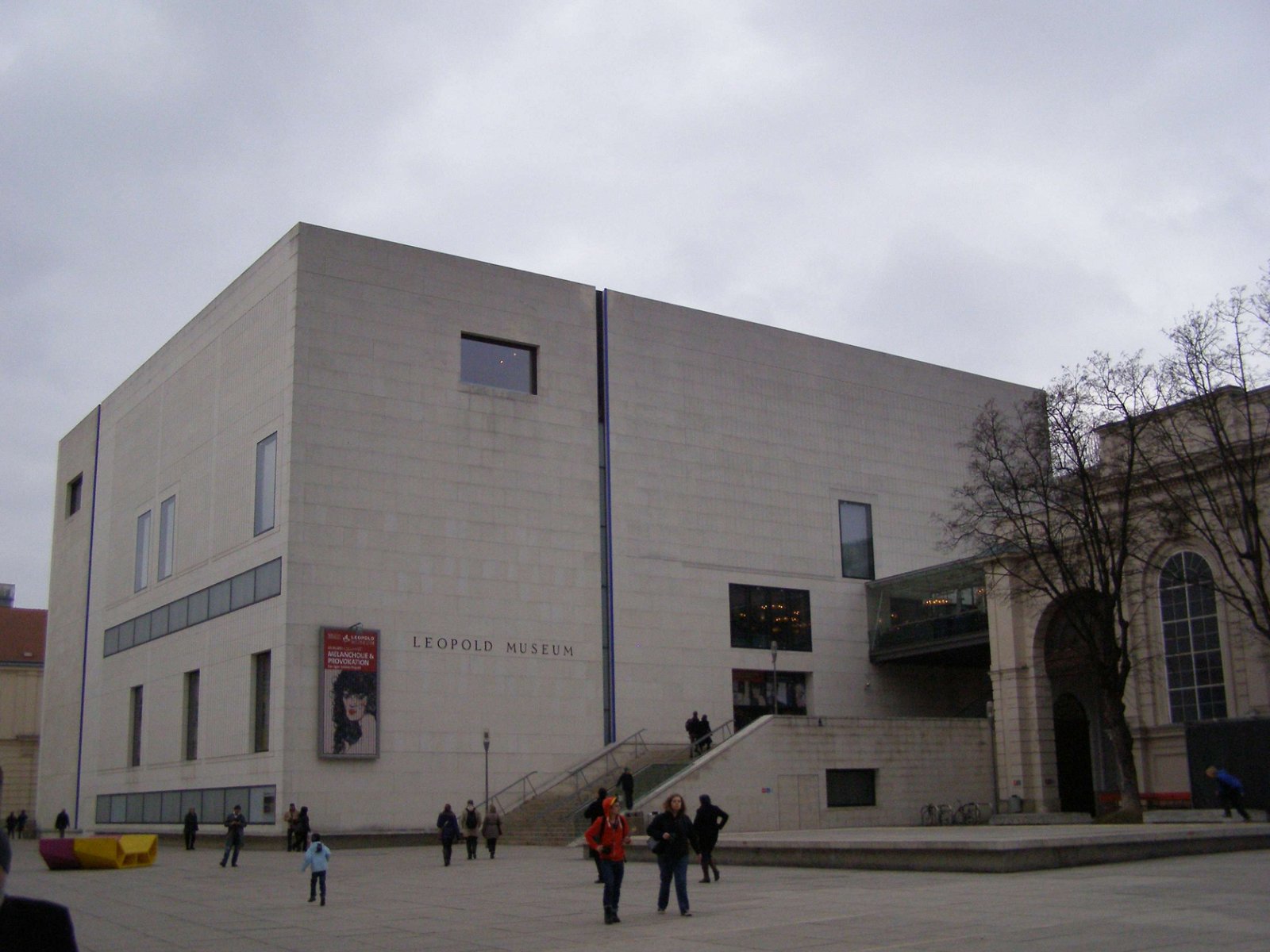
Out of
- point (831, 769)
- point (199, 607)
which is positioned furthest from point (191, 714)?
point (831, 769)

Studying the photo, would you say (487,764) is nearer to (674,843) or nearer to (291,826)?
(291,826)

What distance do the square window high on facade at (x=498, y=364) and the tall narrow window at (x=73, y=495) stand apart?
30.9 m

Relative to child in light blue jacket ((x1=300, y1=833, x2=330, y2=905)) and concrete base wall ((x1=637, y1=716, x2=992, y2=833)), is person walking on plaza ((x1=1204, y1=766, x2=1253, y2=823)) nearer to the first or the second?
concrete base wall ((x1=637, y1=716, x2=992, y2=833))

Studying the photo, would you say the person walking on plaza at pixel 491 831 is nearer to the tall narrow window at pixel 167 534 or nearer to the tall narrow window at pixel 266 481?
the tall narrow window at pixel 266 481

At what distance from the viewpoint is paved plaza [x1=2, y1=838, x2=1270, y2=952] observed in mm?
14125

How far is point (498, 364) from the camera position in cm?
4862

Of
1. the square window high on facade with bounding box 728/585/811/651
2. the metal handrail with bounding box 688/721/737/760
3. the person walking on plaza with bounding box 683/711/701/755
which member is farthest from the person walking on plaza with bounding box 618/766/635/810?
the square window high on facade with bounding box 728/585/811/651

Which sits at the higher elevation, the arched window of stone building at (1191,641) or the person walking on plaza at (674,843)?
the arched window of stone building at (1191,641)

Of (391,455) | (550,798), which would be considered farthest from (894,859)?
(391,455)

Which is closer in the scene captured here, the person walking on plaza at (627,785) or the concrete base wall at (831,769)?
the person walking on plaza at (627,785)

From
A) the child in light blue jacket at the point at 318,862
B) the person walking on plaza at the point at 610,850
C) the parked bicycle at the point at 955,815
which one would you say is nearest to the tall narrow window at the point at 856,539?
the parked bicycle at the point at 955,815

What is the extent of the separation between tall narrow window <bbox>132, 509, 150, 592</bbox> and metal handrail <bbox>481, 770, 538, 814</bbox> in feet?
67.9

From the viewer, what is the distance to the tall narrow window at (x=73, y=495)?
68.5m

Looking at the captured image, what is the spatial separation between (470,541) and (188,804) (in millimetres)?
14726
